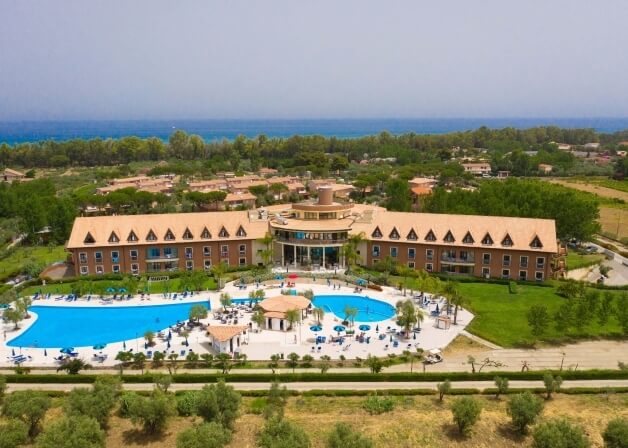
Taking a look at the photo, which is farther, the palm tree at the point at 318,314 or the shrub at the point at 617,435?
the palm tree at the point at 318,314

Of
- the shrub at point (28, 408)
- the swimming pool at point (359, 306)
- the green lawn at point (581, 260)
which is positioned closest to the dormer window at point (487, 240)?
the green lawn at point (581, 260)

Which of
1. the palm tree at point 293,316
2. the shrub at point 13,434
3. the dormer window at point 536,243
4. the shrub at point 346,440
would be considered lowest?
the palm tree at point 293,316

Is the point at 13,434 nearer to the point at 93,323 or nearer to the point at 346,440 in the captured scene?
the point at 346,440

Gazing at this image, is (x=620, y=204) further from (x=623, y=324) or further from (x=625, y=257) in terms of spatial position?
(x=623, y=324)

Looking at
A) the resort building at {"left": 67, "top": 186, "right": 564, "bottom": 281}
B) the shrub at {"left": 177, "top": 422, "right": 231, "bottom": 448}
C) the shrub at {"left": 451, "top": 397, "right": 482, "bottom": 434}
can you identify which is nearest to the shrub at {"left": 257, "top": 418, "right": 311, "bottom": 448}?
the shrub at {"left": 177, "top": 422, "right": 231, "bottom": 448}

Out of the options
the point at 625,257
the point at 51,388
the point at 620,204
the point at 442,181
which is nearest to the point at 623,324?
the point at 625,257

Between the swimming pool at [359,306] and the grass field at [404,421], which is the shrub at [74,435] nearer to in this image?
the grass field at [404,421]

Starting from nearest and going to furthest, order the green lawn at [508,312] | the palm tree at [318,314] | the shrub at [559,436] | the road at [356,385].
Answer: the shrub at [559,436] < the road at [356,385] < the green lawn at [508,312] < the palm tree at [318,314]
